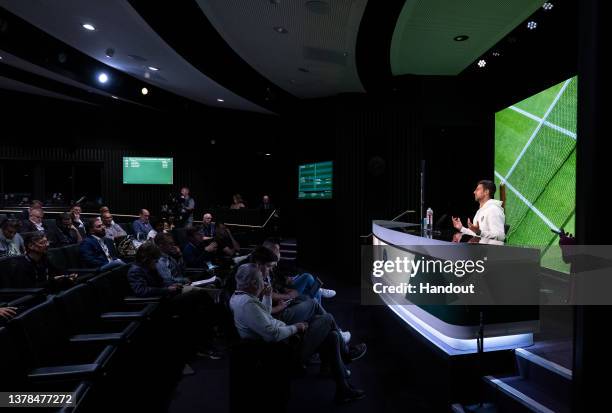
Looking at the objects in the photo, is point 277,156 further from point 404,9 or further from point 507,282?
point 507,282

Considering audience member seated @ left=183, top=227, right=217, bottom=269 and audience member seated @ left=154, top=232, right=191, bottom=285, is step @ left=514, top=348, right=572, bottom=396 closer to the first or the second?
audience member seated @ left=154, top=232, right=191, bottom=285

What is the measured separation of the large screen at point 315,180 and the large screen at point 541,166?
3164 mm

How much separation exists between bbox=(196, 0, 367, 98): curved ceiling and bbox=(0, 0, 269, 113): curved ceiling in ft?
3.23

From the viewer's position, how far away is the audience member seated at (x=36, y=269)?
3.61m

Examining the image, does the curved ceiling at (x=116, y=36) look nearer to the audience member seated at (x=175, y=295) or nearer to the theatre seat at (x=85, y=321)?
the audience member seated at (x=175, y=295)

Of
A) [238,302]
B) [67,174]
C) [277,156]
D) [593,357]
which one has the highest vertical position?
[277,156]

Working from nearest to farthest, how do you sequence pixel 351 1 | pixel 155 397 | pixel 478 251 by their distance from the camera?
1. pixel 478 251
2. pixel 155 397
3. pixel 351 1

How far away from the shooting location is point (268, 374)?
6.86 ft

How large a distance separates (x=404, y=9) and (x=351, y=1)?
618 mm

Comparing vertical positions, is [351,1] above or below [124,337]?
above

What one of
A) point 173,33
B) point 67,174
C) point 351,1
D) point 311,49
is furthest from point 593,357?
point 67,174

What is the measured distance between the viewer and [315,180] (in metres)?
8.14

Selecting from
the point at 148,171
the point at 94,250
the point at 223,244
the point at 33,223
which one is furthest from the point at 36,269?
the point at 148,171

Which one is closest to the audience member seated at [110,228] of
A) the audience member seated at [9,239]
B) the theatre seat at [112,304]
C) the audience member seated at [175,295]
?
the audience member seated at [9,239]
